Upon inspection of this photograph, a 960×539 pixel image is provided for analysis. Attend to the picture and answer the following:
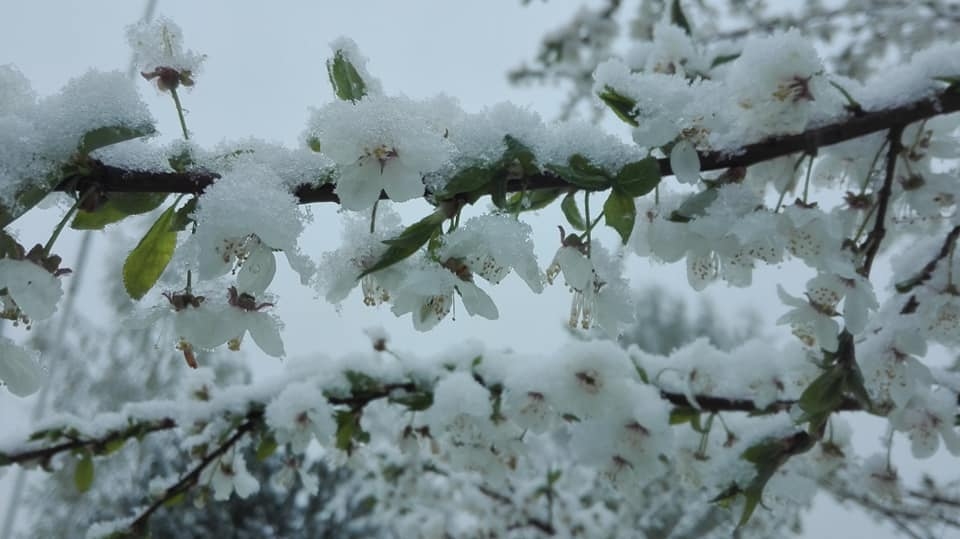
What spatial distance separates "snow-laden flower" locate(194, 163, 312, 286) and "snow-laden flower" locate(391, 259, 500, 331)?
3.8 inches

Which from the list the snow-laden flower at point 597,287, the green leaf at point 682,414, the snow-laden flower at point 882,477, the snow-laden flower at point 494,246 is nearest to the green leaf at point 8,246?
the snow-laden flower at point 494,246

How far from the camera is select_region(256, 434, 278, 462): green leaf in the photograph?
133 cm

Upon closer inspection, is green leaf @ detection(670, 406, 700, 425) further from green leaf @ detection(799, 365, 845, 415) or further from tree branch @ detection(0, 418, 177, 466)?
tree branch @ detection(0, 418, 177, 466)

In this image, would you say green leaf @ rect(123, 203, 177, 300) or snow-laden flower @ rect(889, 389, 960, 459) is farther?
snow-laden flower @ rect(889, 389, 960, 459)

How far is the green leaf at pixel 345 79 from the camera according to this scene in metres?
0.74

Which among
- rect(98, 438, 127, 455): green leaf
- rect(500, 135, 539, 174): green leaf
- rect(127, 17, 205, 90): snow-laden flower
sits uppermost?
rect(127, 17, 205, 90): snow-laden flower

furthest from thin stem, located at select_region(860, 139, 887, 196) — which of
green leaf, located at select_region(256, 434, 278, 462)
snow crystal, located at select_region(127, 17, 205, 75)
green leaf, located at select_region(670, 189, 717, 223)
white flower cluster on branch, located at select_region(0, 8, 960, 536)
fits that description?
green leaf, located at select_region(256, 434, 278, 462)

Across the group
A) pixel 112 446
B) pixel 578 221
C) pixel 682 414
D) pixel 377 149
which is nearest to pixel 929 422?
pixel 682 414

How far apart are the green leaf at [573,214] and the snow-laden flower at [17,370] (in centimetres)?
A: 55

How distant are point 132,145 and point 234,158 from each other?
0.09 meters

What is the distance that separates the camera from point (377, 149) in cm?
63

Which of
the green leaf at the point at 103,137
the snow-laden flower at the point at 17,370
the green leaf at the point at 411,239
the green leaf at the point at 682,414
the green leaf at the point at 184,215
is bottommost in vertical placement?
the green leaf at the point at 682,414

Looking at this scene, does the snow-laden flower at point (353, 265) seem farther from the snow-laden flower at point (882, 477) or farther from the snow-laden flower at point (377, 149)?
the snow-laden flower at point (882, 477)

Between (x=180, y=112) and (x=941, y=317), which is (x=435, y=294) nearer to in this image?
(x=180, y=112)
